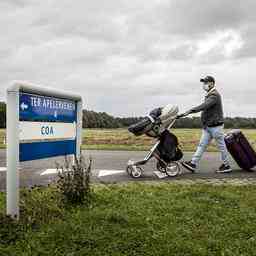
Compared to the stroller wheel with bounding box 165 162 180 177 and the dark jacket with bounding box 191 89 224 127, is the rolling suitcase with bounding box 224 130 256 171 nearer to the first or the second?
the dark jacket with bounding box 191 89 224 127

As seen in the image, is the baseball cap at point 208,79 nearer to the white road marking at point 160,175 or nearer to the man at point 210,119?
the man at point 210,119

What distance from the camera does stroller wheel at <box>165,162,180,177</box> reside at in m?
10.3

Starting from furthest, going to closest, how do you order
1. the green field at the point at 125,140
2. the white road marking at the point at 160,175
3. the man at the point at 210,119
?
the green field at the point at 125,140 < the man at the point at 210,119 < the white road marking at the point at 160,175

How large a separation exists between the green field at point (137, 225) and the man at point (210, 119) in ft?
10.9

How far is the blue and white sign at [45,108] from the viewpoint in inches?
232

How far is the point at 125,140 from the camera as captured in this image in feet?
76.4

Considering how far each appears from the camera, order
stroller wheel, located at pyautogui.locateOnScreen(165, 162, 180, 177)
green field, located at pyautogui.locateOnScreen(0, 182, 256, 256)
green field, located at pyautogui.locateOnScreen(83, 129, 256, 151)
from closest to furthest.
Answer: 1. green field, located at pyautogui.locateOnScreen(0, 182, 256, 256)
2. stroller wheel, located at pyautogui.locateOnScreen(165, 162, 180, 177)
3. green field, located at pyautogui.locateOnScreen(83, 129, 256, 151)

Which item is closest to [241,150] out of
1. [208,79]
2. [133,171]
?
[208,79]

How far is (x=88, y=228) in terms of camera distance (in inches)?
218

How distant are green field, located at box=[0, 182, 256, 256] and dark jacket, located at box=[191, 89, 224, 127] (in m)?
3.40

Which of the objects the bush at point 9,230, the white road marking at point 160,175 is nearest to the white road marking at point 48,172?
the white road marking at point 160,175

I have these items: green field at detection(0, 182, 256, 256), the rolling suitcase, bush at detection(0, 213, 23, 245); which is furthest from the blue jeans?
bush at detection(0, 213, 23, 245)

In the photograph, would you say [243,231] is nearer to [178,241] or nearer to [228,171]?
[178,241]

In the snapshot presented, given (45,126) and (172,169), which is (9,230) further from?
(172,169)
